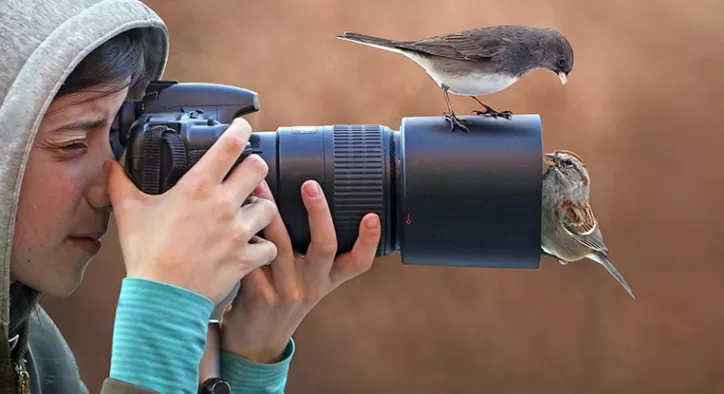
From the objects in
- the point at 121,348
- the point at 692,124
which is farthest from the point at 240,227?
the point at 692,124

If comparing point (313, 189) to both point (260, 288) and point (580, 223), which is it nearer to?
point (260, 288)

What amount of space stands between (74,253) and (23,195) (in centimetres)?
7

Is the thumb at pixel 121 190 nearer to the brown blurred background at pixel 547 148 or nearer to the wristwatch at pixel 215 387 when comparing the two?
the wristwatch at pixel 215 387

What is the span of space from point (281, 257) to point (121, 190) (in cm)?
17

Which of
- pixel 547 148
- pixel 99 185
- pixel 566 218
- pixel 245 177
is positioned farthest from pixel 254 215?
pixel 547 148

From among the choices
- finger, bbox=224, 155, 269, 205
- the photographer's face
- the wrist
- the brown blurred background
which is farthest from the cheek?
the brown blurred background

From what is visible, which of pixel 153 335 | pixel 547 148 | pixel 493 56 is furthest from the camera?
pixel 547 148

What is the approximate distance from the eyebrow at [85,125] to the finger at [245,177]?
0.12m

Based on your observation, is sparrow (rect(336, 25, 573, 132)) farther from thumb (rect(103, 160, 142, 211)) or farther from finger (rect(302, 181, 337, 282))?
thumb (rect(103, 160, 142, 211))

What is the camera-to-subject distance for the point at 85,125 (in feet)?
1.81

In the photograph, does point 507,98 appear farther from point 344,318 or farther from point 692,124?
point 344,318

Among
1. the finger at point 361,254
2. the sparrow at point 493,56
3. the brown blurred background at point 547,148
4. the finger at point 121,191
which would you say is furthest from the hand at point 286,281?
the brown blurred background at point 547,148

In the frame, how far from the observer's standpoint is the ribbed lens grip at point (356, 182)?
2.13 ft

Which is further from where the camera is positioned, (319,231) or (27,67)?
(319,231)
